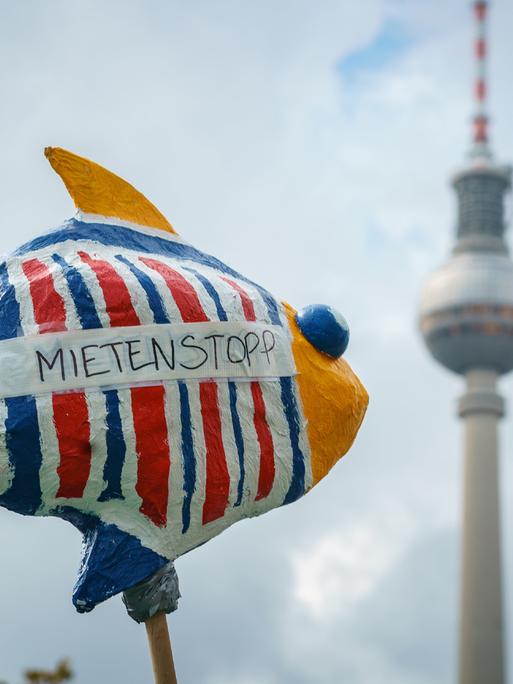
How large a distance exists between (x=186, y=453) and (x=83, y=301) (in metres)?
0.84

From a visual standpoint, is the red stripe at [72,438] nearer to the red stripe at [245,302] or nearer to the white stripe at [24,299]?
the white stripe at [24,299]

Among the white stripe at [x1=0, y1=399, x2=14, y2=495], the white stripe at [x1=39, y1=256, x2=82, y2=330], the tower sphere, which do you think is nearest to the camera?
the white stripe at [x1=0, y1=399, x2=14, y2=495]

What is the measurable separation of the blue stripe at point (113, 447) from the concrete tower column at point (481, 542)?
223 ft

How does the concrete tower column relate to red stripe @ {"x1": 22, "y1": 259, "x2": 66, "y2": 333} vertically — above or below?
above

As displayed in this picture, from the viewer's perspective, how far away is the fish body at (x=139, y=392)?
662 cm

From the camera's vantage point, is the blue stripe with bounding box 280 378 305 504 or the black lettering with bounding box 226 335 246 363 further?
the blue stripe with bounding box 280 378 305 504

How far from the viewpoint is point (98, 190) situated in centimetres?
732

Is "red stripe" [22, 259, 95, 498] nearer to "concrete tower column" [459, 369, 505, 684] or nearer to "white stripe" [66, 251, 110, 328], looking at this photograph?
"white stripe" [66, 251, 110, 328]

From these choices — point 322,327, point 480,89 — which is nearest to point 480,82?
point 480,89

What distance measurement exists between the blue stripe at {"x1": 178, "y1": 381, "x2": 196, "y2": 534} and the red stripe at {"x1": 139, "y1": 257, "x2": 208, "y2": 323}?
0.34 meters

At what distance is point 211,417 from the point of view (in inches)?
275

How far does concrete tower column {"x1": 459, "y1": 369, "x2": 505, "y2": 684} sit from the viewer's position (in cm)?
7281

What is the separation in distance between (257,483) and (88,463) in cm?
93

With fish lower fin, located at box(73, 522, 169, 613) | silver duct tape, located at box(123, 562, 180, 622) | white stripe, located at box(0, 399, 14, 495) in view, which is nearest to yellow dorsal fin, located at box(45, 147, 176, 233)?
white stripe, located at box(0, 399, 14, 495)
